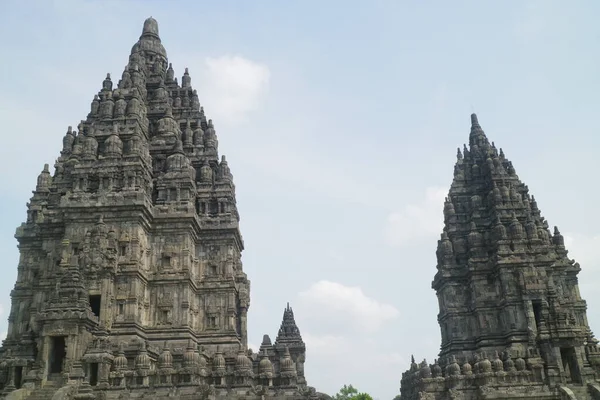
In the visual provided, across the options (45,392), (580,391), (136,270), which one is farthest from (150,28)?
(580,391)

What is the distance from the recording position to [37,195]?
40.6 metres

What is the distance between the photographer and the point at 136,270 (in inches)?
1361

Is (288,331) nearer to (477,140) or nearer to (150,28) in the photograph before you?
(477,140)

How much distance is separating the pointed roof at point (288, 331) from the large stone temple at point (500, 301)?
13.6 meters

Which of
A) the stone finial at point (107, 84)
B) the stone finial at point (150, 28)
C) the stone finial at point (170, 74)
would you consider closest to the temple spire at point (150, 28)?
the stone finial at point (150, 28)

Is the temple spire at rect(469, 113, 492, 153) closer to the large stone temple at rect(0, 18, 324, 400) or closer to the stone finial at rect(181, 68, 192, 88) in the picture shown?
the large stone temple at rect(0, 18, 324, 400)

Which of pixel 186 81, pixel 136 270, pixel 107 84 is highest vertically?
pixel 186 81

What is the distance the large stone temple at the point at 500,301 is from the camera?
31.2 metres

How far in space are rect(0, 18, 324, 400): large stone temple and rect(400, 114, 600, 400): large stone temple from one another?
9.86 meters

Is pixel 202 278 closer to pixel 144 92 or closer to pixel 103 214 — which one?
pixel 103 214

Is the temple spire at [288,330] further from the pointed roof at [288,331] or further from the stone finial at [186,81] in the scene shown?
the stone finial at [186,81]

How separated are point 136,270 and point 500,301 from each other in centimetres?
2337

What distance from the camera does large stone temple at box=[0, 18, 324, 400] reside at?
28.2 meters

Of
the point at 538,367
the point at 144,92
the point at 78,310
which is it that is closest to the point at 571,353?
the point at 538,367
